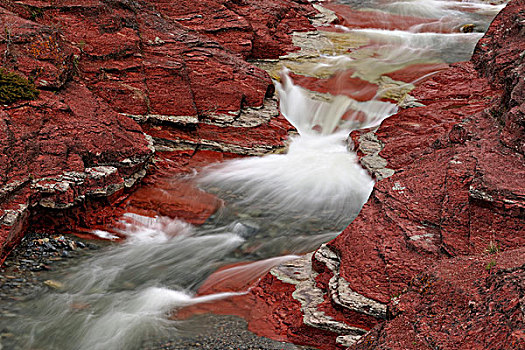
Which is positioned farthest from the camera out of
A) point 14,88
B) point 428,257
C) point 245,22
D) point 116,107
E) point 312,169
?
point 245,22

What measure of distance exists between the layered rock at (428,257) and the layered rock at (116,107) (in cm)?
365

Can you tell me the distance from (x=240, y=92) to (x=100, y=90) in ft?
11.3

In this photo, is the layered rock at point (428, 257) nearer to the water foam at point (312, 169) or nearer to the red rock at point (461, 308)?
the red rock at point (461, 308)

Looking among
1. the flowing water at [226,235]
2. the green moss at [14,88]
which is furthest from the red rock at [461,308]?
the green moss at [14,88]

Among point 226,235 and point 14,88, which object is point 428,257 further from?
point 14,88

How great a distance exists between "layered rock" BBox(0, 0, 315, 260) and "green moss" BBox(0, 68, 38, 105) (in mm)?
170

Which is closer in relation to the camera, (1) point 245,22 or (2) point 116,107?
(2) point 116,107

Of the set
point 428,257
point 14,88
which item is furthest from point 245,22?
point 428,257

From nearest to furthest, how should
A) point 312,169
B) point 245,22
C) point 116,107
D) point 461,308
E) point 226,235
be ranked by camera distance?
point 461,308 → point 226,235 → point 116,107 → point 312,169 → point 245,22

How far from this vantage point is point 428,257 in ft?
18.8

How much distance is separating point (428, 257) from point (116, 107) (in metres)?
7.88

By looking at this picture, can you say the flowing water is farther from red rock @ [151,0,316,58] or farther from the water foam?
red rock @ [151,0,316,58]

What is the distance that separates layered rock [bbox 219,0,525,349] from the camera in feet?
10.7

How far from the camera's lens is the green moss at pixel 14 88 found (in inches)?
334
